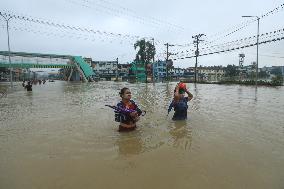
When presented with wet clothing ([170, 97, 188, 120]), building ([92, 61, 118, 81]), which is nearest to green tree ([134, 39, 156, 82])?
building ([92, 61, 118, 81])

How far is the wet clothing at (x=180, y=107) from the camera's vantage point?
8695 mm

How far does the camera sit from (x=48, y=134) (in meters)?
7.56

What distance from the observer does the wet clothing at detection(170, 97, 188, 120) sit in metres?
8.70

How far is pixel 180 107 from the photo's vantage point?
881 centimetres

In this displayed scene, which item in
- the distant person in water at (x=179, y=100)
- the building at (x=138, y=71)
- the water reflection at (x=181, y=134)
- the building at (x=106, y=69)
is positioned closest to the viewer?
the water reflection at (x=181, y=134)

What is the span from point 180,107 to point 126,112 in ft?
8.22

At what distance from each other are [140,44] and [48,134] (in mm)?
68306

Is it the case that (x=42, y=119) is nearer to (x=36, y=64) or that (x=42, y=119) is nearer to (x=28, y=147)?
(x=28, y=147)

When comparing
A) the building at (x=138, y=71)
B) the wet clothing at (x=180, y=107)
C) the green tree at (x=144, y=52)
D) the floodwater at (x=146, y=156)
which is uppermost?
the green tree at (x=144, y=52)

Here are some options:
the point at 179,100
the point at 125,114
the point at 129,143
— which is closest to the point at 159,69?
the point at 179,100

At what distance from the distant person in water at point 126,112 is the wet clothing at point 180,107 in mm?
1984

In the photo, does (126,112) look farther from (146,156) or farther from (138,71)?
(138,71)

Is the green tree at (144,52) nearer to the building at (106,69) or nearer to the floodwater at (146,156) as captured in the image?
the building at (106,69)

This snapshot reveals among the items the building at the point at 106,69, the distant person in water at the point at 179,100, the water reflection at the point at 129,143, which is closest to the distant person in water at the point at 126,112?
the water reflection at the point at 129,143
